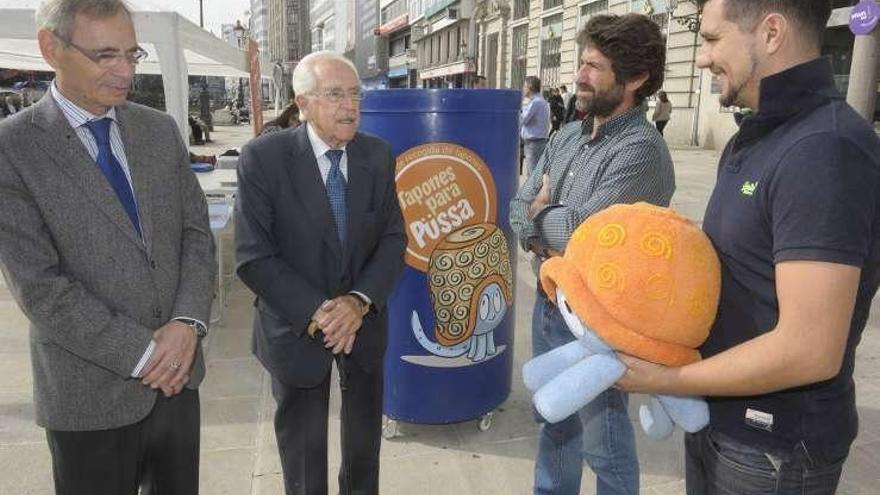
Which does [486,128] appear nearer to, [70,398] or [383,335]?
[383,335]

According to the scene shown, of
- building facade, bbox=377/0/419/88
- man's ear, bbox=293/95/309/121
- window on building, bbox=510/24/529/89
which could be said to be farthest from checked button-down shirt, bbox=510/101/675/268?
building facade, bbox=377/0/419/88

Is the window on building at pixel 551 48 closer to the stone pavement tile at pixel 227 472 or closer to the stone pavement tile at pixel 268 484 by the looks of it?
the stone pavement tile at pixel 227 472

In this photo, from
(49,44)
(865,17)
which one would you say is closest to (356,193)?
(49,44)

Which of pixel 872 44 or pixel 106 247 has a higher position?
pixel 872 44

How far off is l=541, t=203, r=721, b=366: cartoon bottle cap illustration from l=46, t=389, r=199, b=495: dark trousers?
137cm

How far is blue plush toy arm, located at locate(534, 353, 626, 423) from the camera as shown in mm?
1272

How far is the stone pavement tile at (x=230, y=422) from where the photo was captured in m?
3.16

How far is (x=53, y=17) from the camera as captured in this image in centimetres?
160

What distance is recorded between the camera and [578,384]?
129cm

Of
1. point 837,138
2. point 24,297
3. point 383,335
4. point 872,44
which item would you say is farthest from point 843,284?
point 872,44

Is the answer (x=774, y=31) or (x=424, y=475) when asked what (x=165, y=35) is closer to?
(x=424, y=475)

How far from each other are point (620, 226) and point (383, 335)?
1.31 m

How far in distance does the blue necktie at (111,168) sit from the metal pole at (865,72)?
39.7 ft

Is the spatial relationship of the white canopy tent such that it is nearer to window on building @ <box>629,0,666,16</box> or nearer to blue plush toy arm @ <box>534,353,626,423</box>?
blue plush toy arm @ <box>534,353,626,423</box>
